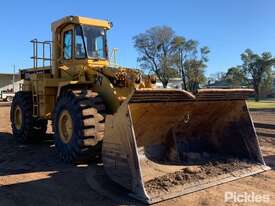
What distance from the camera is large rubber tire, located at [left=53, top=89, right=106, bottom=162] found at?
24.9 ft

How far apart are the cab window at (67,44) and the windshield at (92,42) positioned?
0.81ft

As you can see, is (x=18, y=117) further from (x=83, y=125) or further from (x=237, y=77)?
(x=237, y=77)

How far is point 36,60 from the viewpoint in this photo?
35.8ft

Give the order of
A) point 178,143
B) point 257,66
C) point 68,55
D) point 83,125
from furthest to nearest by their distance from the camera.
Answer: point 257,66, point 68,55, point 83,125, point 178,143

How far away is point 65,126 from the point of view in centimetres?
852

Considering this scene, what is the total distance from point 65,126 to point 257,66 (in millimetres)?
47345

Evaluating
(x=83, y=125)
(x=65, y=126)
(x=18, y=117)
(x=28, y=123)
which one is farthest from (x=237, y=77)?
(x=83, y=125)

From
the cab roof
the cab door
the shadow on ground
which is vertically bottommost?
the shadow on ground

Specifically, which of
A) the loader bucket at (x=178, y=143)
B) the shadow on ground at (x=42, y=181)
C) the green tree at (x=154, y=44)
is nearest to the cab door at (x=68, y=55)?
the shadow on ground at (x=42, y=181)

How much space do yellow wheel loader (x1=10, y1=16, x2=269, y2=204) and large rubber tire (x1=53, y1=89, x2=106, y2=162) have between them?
0.02 metres

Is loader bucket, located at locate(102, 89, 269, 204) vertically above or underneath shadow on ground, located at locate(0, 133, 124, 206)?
above

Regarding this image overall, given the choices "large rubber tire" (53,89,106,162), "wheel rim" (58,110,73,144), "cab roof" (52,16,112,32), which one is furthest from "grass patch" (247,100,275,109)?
"large rubber tire" (53,89,106,162)

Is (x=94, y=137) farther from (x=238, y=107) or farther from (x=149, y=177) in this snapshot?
(x=238, y=107)

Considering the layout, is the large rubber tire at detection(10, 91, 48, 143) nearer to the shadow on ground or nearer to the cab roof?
the shadow on ground
